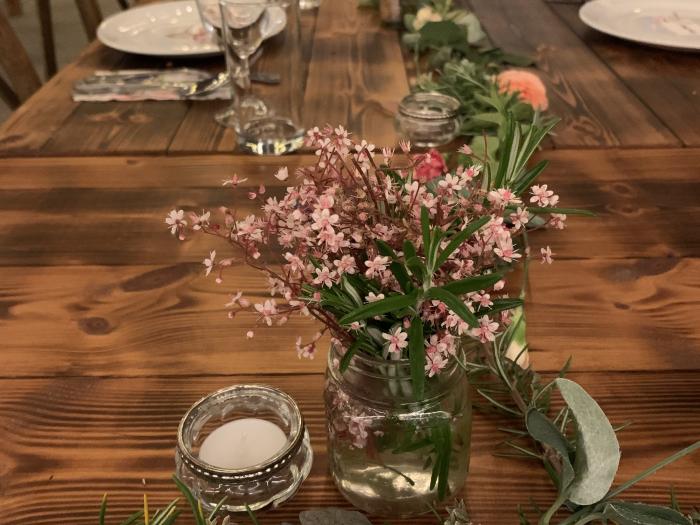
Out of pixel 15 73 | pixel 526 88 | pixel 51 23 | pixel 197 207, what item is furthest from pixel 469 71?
pixel 51 23

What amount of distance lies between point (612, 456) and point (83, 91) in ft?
3.40

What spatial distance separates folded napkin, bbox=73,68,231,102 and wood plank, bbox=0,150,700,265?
223mm

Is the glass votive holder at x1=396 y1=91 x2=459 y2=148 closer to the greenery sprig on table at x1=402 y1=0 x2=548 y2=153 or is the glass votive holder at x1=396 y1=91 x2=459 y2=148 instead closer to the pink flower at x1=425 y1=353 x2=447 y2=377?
the greenery sprig on table at x1=402 y1=0 x2=548 y2=153

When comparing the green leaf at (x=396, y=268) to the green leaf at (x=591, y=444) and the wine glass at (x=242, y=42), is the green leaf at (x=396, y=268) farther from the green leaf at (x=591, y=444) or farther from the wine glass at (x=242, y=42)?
the wine glass at (x=242, y=42)

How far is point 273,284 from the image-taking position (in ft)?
1.44

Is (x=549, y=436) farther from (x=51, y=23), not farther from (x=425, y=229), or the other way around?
(x=51, y=23)

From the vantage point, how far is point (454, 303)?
35 centimetres

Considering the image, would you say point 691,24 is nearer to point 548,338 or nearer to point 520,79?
point 520,79

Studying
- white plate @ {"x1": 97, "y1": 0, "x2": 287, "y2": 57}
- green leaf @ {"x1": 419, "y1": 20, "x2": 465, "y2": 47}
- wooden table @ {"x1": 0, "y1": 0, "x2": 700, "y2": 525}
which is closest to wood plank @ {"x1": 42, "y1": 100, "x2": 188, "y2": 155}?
wooden table @ {"x1": 0, "y1": 0, "x2": 700, "y2": 525}

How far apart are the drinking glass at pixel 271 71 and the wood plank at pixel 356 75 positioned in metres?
0.05

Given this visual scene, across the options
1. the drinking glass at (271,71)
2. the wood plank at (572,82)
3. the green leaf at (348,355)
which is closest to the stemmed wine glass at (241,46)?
the drinking glass at (271,71)

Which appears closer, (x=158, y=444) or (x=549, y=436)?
(x=549, y=436)

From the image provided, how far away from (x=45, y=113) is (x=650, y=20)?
122cm

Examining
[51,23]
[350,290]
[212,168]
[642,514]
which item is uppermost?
[350,290]
